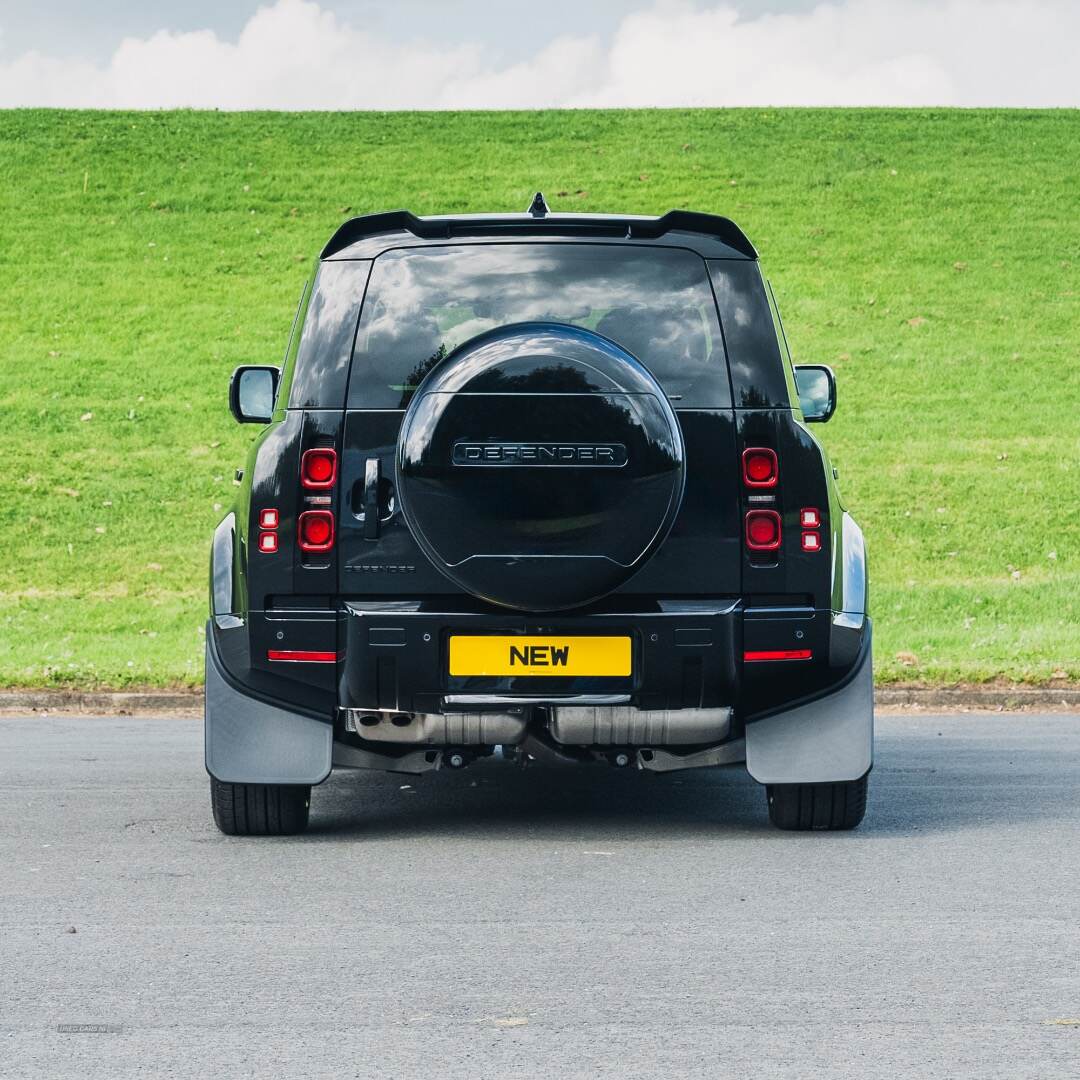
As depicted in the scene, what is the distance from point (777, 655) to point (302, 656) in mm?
1652

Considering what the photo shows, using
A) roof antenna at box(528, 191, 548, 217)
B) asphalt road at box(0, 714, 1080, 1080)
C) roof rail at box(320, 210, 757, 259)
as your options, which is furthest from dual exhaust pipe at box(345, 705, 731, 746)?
roof antenna at box(528, 191, 548, 217)

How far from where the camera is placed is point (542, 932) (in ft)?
16.9

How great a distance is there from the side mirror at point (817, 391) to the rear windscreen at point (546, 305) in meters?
0.95

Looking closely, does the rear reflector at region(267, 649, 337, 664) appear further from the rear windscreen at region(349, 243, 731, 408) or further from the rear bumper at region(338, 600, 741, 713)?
the rear windscreen at region(349, 243, 731, 408)

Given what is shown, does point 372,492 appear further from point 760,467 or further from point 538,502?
point 760,467

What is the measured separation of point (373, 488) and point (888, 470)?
1403 cm

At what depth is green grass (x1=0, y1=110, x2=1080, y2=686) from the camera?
49.7ft

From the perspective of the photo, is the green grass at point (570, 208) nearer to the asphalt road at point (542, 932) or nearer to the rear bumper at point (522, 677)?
the asphalt road at point (542, 932)

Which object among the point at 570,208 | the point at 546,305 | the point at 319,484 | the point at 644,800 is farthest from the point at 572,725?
the point at 570,208

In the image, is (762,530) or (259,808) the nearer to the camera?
(762,530)

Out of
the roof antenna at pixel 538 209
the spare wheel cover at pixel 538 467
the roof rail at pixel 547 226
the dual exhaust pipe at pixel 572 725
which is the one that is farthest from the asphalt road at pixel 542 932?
the roof antenna at pixel 538 209

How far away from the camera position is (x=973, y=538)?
1711 centimetres

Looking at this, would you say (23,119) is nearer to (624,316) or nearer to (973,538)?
(973,538)

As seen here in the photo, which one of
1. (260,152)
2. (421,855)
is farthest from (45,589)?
(260,152)
